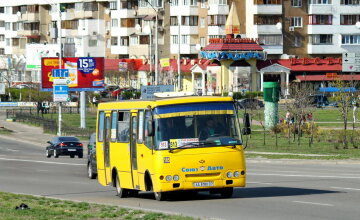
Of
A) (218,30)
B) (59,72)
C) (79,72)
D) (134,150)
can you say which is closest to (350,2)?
(218,30)

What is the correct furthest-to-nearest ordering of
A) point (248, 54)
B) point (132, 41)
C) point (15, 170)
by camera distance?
point (132, 41)
point (248, 54)
point (15, 170)

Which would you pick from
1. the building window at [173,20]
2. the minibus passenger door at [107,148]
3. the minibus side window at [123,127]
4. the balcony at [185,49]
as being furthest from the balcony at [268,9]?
the minibus side window at [123,127]

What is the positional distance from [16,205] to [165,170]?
136 inches

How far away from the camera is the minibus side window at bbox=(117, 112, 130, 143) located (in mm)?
25609

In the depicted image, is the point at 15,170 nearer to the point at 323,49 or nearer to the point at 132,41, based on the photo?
the point at 323,49

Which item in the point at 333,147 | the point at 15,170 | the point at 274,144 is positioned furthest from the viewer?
the point at 274,144

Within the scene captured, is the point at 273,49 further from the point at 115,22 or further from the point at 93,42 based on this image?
the point at 93,42

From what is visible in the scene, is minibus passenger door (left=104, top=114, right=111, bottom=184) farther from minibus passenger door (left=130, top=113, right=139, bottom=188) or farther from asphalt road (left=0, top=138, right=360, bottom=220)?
minibus passenger door (left=130, top=113, right=139, bottom=188)

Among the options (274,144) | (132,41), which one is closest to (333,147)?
(274,144)

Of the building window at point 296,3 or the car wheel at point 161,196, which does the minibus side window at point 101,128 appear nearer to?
the car wheel at point 161,196

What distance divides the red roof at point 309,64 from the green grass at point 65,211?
9661cm

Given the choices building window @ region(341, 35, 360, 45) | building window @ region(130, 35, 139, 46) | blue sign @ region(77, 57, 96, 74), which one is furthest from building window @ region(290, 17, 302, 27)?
blue sign @ region(77, 57, 96, 74)

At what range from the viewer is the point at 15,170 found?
41531mm

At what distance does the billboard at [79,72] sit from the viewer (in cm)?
8562
